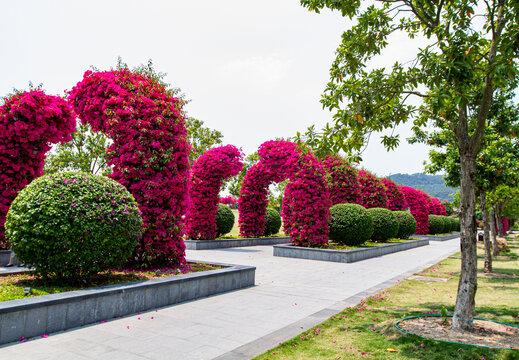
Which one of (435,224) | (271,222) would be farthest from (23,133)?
(435,224)

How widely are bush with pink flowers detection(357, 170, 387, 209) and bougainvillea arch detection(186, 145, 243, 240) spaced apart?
10125mm

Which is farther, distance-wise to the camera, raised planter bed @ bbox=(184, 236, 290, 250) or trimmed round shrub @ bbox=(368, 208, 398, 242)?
trimmed round shrub @ bbox=(368, 208, 398, 242)

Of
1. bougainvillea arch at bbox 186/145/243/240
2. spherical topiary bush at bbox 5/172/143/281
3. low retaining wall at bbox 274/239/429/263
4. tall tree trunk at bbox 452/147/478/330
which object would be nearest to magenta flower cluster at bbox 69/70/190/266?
spherical topiary bush at bbox 5/172/143/281

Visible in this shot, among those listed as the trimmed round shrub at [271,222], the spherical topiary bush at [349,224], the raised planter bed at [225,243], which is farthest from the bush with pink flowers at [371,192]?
the spherical topiary bush at [349,224]

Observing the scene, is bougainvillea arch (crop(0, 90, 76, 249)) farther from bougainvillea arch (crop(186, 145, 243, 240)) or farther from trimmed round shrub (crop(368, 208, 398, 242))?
trimmed round shrub (crop(368, 208, 398, 242))

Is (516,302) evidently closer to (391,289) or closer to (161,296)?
(391,289)

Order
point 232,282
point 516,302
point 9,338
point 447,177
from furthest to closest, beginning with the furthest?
point 447,177 < point 232,282 < point 516,302 < point 9,338

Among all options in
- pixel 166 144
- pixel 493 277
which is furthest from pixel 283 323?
pixel 493 277

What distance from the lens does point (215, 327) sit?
540 cm

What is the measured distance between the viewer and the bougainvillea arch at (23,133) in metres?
9.47

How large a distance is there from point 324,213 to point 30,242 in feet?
35.7

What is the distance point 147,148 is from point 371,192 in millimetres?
18212

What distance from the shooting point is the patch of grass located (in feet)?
18.0

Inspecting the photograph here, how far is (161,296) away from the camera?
652 centimetres
